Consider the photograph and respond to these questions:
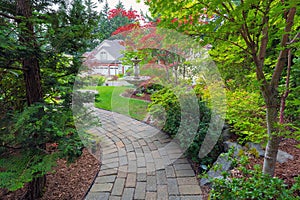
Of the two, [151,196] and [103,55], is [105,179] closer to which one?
[151,196]

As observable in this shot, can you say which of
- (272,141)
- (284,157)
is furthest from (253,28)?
(284,157)

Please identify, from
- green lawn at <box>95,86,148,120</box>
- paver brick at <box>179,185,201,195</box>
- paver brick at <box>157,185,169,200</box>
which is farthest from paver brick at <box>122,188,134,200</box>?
green lawn at <box>95,86,148,120</box>

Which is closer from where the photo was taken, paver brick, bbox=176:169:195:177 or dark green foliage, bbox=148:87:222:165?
paver brick, bbox=176:169:195:177

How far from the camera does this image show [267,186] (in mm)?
1068

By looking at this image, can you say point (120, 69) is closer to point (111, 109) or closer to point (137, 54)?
point (137, 54)

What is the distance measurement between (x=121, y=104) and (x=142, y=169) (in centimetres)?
278

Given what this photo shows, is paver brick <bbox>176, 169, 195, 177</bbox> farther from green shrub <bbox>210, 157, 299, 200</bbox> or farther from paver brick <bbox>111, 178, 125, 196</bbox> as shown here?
green shrub <bbox>210, 157, 299, 200</bbox>

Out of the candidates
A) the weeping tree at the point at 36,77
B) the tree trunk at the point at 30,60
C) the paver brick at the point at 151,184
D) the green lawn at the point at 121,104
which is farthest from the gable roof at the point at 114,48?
the paver brick at the point at 151,184

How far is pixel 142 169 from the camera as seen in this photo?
2.04m

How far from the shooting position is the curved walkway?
1.64m

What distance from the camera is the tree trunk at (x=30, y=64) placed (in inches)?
45.0

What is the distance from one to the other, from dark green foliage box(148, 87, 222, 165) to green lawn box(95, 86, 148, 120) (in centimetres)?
99

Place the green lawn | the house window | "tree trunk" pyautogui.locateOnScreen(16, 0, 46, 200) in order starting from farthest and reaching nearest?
1. the green lawn
2. the house window
3. "tree trunk" pyautogui.locateOnScreen(16, 0, 46, 200)

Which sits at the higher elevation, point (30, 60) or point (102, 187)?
point (30, 60)
